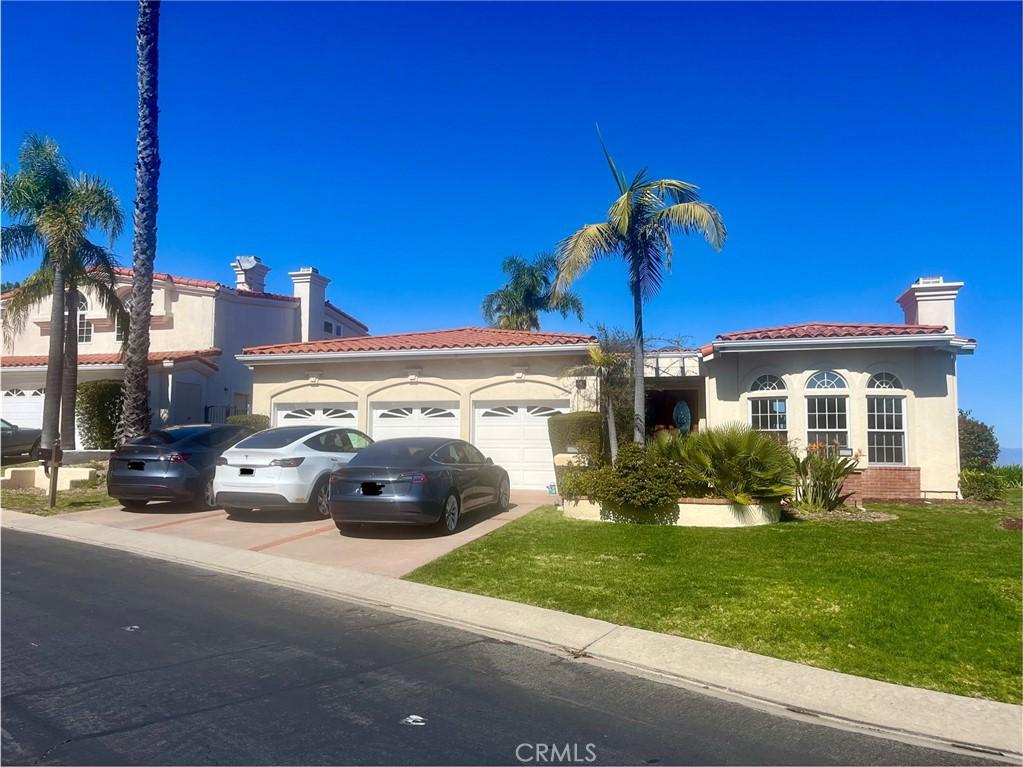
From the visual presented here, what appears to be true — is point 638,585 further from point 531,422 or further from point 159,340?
point 159,340

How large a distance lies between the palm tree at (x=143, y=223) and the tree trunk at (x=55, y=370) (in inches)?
115

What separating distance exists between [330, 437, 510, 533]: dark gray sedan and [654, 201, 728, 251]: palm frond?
5.27m

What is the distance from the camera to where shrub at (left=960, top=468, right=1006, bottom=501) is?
14656 millimetres

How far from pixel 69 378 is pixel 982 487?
21679 mm

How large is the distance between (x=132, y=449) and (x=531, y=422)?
25.3 ft

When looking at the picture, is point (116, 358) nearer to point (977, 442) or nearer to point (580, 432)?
point (580, 432)

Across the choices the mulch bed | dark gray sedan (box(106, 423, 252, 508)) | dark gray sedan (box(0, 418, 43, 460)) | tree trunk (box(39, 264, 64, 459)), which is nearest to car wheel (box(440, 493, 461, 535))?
dark gray sedan (box(106, 423, 252, 508))

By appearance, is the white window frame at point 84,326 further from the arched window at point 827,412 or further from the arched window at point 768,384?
the arched window at point 827,412

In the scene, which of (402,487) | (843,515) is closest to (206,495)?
(402,487)

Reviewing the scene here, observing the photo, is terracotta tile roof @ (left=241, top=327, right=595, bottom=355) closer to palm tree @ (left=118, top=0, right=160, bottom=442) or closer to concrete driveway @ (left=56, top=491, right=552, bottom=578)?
palm tree @ (left=118, top=0, right=160, bottom=442)

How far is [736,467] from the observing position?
38.6 ft

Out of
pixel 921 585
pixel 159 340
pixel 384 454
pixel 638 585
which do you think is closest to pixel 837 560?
pixel 921 585

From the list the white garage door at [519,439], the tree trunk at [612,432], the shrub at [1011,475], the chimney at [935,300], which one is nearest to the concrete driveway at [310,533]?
the tree trunk at [612,432]

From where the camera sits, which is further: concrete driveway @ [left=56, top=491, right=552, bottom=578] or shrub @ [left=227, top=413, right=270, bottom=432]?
shrub @ [left=227, top=413, right=270, bottom=432]
